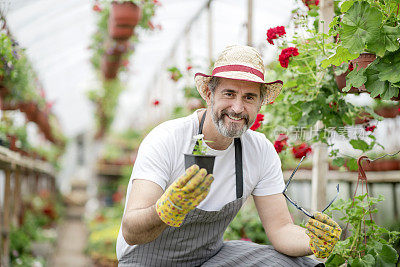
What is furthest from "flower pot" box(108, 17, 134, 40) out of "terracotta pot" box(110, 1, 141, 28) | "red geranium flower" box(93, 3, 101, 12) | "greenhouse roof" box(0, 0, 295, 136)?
"greenhouse roof" box(0, 0, 295, 136)

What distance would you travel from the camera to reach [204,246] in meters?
1.92

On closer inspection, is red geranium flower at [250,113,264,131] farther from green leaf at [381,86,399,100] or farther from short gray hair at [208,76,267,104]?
green leaf at [381,86,399,100]

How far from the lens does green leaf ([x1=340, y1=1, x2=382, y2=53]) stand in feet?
4.65

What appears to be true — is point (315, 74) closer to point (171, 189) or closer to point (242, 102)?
point (242, 102)

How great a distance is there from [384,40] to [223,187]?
2.86 ft

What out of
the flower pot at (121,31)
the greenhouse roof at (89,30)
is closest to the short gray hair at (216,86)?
the greenhouse roof at (89,30)

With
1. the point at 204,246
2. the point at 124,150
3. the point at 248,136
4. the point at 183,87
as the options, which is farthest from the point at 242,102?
the point at 124,150

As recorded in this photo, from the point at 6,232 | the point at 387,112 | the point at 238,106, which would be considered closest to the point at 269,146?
the point at 238,106

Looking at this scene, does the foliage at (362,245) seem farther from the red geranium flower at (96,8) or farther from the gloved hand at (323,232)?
the red geranium flower at (96,8)

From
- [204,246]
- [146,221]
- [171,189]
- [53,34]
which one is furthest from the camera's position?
[53,34]

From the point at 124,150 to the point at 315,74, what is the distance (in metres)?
10.3

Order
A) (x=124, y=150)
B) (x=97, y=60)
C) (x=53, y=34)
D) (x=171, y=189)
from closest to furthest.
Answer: (x=171, y=189) < (x=53, y=34) < (x=97, y=60) < (x=124, y=150)

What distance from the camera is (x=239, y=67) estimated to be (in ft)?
5.78

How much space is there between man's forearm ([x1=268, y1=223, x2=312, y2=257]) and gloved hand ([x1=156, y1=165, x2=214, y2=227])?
588mm
